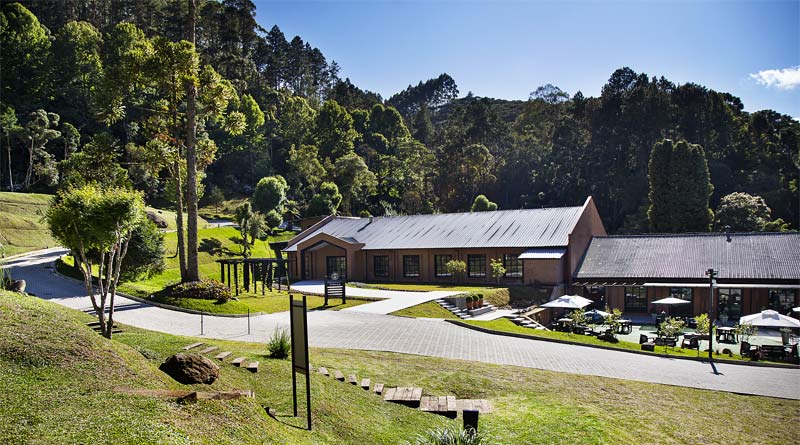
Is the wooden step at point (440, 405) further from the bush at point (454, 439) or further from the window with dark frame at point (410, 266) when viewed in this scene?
the window with dark frame at point (410, 266)

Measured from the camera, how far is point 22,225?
40844 mm

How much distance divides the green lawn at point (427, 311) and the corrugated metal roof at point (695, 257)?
11582 millimetres

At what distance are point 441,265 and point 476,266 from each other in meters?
2.64

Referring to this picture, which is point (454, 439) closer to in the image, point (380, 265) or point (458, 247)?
point (458, 247)

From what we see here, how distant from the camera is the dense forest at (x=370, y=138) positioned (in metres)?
58.6

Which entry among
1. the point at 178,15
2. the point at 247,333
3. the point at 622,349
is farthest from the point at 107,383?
the point at 178,15

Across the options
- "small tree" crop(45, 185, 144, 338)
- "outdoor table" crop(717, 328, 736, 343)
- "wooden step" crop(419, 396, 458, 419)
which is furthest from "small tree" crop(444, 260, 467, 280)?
"wooden step" crop(419, 396, 458, 419)

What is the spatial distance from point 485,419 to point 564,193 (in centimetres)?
6313

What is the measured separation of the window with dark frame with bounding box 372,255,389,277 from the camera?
4044cm

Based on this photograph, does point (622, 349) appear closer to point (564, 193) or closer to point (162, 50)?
point (162, 50)

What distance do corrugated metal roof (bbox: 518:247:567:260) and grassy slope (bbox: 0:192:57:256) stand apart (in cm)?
3253

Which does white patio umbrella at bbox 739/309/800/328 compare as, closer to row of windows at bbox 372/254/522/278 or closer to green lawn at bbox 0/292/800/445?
green lawn at bbox 0/292/800/445

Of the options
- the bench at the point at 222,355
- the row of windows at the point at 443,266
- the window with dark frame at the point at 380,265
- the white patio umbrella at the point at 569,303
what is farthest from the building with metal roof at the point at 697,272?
the bench at the point at 222,355

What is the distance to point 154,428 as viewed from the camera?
4.91 meters
